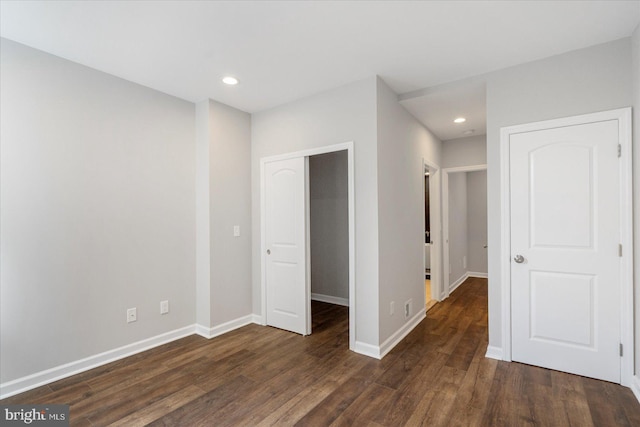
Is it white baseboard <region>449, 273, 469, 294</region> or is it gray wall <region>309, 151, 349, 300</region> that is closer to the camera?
gray wall <region>309, 151, 349, 300</region>

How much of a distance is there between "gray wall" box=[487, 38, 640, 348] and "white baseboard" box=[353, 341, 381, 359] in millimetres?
1070

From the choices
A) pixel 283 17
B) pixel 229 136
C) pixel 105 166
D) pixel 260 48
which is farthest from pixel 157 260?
pixel 283 17

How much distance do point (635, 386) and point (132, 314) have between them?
423 centimetres

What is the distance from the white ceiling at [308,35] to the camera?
2000 mm

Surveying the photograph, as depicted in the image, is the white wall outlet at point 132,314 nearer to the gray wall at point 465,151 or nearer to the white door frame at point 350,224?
the white door frame at point 350,224

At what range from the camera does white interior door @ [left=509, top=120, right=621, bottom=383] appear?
A: 2.38 m

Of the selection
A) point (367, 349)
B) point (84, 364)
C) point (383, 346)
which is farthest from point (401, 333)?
point (84, 364)

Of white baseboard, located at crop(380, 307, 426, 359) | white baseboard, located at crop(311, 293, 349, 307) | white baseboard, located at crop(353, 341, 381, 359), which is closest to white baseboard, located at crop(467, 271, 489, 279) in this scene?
white baseboard, located at crop(380, 307, 426, 359)

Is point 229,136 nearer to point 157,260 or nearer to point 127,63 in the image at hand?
point 127,63

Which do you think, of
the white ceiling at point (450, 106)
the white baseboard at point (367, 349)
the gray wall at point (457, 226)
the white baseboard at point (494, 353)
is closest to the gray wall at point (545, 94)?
the white baseboard at point (494, 353)

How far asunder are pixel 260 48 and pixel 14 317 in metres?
2.83

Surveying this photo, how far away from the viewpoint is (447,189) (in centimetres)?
495

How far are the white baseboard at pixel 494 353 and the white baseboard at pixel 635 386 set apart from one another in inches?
33.2

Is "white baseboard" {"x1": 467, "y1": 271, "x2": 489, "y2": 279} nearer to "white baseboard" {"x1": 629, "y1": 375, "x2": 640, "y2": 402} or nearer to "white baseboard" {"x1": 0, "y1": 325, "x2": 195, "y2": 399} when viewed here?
"white baseboard" {"x1": 629, "y1": 375, "x2": 640, "y2": 402}
